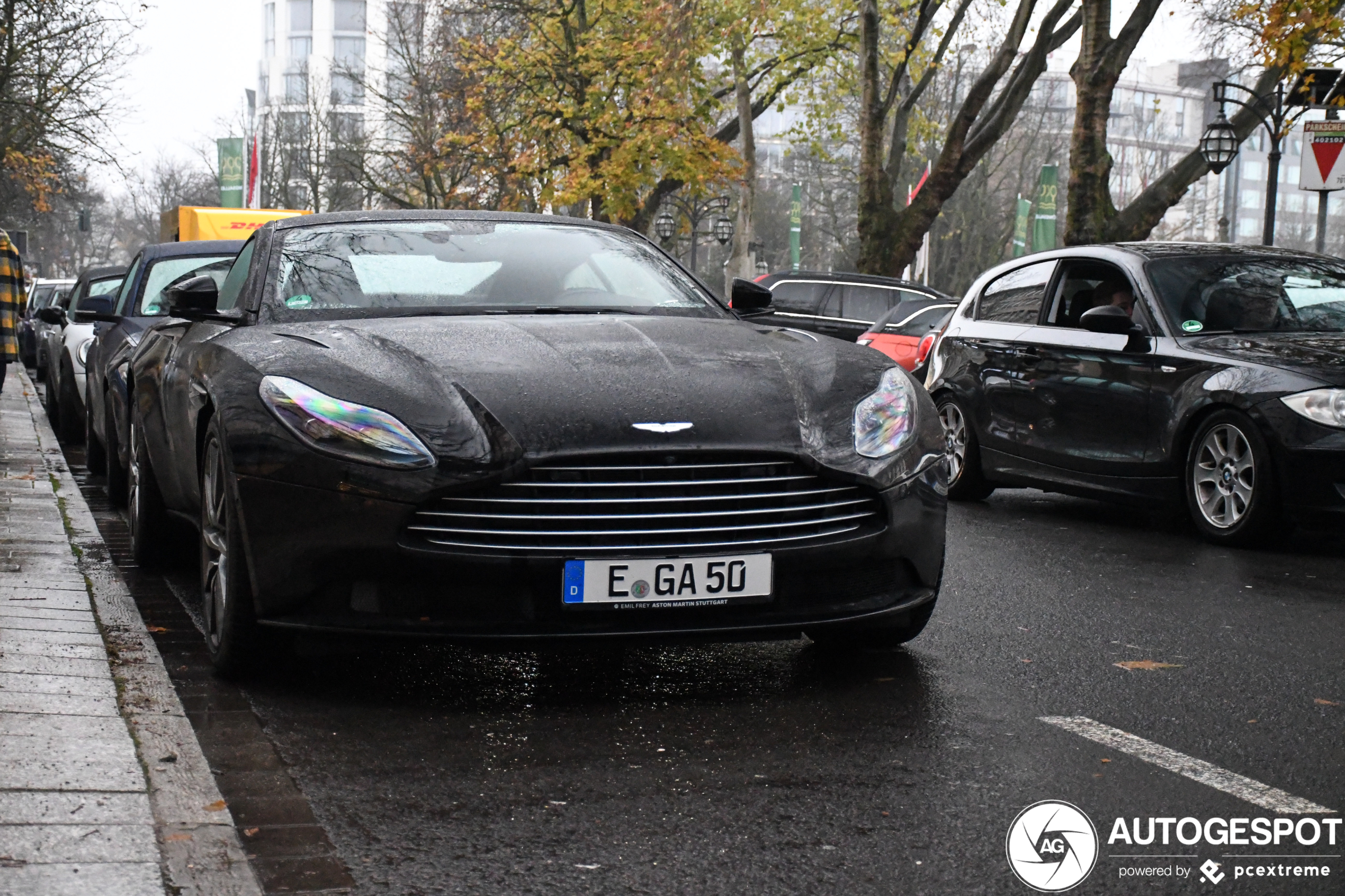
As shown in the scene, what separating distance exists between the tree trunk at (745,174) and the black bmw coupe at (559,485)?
110ft

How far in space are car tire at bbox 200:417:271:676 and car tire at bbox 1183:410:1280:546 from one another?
5.22 m

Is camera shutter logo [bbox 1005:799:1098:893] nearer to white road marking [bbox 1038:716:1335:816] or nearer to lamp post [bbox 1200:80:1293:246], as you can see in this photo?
white road marking [bbox 1038:716:1335:816]

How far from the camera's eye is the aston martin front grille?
15.0ft

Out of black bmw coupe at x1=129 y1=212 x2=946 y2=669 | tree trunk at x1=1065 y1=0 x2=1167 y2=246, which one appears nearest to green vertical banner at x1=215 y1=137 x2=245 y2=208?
tree trunk at x1=1065 y1=0 x2=1167 y2=246

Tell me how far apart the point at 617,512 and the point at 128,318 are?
6.82m

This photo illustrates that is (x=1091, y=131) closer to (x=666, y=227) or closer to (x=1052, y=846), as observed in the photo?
(x=1052, y=846)

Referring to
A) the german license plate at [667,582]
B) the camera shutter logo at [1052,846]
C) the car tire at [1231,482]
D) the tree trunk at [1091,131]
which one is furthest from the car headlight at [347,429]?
the tree trunk at [1091,131]

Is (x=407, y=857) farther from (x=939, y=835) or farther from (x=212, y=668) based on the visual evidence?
(x=212, y=668)

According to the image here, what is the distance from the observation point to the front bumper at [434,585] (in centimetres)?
457

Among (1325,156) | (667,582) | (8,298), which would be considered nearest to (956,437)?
(667,582)

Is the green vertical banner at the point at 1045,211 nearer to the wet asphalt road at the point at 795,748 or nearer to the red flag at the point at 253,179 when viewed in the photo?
the wet asphalt road at the point at 795,748

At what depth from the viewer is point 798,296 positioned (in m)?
28.0

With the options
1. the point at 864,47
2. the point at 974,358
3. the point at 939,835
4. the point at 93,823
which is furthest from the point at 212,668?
the point at 864,47

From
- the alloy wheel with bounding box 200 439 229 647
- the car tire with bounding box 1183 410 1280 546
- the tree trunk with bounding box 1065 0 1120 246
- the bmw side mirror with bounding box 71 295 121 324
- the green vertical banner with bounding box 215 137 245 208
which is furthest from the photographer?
the green vertical banner with bounding box 215 137 245 208
